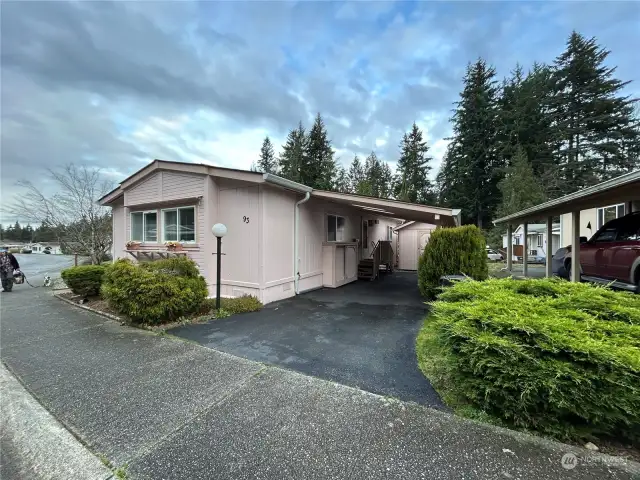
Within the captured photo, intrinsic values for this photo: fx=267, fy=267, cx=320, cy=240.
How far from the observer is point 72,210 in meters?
13.0

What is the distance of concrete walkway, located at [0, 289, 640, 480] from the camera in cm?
181

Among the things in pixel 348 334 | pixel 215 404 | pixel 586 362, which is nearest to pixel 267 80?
pixel 348 334

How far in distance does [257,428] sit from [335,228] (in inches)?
304

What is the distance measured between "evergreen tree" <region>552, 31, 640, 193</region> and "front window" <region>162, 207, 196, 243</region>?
91.7ft

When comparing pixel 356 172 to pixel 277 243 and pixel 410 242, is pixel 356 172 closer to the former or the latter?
pixel 410 242

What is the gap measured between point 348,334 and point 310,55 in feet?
26.0

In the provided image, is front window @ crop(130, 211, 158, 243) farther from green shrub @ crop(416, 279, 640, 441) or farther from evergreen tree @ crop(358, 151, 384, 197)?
evergreen tree @ crop(358, 151, 384, 197)

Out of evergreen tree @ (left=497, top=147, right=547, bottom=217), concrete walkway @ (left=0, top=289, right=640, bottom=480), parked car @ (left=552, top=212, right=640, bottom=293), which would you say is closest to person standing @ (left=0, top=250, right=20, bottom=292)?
concrete walkway @ (left=0, top=289, right=640, bottom=480)

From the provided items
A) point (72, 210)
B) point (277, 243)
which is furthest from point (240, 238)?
point (72, 210)

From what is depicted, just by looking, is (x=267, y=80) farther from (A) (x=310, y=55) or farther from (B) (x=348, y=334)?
(B) (x=348, y=334)

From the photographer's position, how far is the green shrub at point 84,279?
25.1ft

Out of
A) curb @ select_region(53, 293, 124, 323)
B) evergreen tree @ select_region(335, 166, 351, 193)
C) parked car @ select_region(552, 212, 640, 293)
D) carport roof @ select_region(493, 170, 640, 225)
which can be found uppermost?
evergreen tree @ select_region(335, 166, 351, 193)

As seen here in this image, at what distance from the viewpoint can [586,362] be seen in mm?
1934
